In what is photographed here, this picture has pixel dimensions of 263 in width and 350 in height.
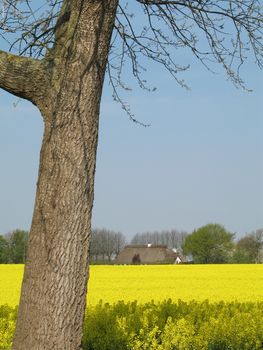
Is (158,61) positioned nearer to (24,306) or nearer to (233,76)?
(233,76)

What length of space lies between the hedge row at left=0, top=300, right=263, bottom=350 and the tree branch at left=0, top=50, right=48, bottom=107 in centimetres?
308

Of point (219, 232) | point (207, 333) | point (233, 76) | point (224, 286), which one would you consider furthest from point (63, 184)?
point (219, 232)

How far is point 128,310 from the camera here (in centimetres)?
870

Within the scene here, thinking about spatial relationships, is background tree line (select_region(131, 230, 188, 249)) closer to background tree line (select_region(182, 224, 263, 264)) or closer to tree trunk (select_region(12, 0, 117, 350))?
background tree line (select_region(182, 224, 263, 264))

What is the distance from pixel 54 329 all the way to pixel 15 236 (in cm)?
6588

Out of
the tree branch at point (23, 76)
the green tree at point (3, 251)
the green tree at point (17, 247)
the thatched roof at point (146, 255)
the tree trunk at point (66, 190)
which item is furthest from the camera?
the green tree at point (17, 247)

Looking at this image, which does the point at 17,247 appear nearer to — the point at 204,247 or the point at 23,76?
the point at 204,247

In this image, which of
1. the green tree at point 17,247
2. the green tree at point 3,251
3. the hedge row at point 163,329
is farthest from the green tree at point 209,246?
the hedge row at point 163,329

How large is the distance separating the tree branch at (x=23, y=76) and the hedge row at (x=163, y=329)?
308 centimetres

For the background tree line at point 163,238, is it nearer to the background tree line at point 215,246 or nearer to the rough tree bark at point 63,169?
the background tree line at point 215,246

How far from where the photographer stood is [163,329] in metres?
7.48

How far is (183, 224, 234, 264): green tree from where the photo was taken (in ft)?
230

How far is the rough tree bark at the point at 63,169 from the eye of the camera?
13.3ft

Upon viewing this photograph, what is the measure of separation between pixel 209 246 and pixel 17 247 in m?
22.6
